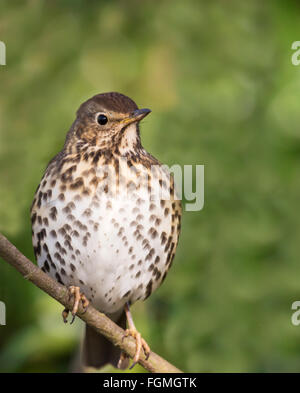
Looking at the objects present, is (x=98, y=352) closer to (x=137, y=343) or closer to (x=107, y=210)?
(x=137, y=343)

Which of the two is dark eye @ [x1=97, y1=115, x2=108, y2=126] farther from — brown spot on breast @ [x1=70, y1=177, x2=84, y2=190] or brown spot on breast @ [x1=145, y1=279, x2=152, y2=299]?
brown spot on breast @ [x1=145, y1=279, x2=152, y2=299]

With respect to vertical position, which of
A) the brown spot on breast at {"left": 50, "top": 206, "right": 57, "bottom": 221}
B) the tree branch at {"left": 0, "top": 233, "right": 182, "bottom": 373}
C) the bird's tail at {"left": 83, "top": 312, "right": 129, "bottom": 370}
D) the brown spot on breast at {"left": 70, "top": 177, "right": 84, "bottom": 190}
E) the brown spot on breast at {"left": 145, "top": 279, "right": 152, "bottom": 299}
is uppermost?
the brown spot on breast at {"left": 70, "top": 177, "right": 84, "bottom": 190}

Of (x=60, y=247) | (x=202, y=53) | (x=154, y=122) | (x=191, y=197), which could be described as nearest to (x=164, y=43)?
(x=202, y=53)

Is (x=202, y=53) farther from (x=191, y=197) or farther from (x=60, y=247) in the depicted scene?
(x=60, y=247)

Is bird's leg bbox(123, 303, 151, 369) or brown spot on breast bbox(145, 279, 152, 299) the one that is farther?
brown spot on breast bbox(145, 279, 152, 299)

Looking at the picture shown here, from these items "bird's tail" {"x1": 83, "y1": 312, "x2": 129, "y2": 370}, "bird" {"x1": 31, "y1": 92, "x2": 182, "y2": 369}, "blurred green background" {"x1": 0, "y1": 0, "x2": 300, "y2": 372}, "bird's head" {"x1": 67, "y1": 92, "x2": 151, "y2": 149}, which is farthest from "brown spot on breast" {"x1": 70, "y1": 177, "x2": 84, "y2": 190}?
"bird's tail" {"x1": 83, "y1": 312, "x2": 129, "y2": 370}

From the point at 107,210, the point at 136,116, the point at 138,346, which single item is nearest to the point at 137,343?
the point at 138,346

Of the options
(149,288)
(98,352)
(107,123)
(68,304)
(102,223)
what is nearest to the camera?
(68,304)

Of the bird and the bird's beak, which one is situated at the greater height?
the bird's beak
